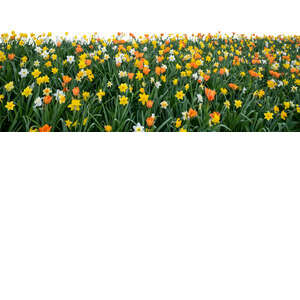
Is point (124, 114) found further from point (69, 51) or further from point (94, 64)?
point (69, 51)

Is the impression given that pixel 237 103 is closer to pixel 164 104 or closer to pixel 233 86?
pixel 233 86

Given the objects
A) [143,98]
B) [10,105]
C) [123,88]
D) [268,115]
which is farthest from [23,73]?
[268,115]

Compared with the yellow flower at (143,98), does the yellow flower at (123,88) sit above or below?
above

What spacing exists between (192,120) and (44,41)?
185 centimetres

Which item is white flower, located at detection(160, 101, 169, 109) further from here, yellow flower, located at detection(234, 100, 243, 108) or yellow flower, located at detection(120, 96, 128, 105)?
yellow flower, located at detection(234, 100, 243, 108)

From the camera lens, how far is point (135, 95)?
1462 mm

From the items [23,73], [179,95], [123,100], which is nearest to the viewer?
[123,100]

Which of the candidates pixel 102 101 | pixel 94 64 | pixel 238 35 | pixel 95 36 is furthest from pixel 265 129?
pixel 238 35

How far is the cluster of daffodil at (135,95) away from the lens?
118 cm

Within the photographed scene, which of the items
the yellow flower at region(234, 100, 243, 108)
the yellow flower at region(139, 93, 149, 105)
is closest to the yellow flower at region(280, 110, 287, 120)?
the yellow flower at region(234, 100, 243, 108)

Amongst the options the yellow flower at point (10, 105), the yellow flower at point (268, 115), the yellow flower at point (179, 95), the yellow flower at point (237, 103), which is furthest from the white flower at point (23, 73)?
the yellow flower at point (268, 115)

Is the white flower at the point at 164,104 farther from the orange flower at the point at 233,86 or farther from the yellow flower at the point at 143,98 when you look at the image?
the orange flower at the point at 233,86

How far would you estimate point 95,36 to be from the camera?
2.69m

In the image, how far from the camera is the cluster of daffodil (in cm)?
118
